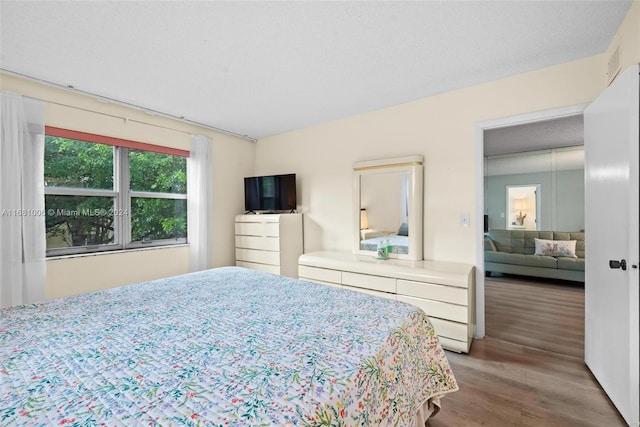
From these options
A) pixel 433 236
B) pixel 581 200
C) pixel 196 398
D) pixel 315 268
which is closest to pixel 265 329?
pixel 196 398

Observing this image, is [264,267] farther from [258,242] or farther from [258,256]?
[258,242]

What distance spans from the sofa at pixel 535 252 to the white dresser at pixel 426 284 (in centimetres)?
290

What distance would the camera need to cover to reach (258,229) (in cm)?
373

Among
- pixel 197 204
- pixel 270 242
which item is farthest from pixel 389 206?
pixel 197 204

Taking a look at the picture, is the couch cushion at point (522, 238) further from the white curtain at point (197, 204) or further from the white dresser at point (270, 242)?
the white curtain at point (197, 204)

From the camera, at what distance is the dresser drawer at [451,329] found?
2.26 m

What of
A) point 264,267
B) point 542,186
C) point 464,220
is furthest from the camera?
point 542,186

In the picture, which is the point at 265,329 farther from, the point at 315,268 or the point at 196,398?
the point at 315,268

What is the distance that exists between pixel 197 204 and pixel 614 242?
374 cm

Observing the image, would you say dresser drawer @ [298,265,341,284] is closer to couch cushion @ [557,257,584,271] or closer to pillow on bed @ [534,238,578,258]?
couch cushion @ [557,257,584,271]

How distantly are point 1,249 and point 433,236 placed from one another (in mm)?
3708

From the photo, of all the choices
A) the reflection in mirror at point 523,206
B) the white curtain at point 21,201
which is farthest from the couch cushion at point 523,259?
the white curtain at point 21,201

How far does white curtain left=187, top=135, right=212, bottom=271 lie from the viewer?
11.6ft

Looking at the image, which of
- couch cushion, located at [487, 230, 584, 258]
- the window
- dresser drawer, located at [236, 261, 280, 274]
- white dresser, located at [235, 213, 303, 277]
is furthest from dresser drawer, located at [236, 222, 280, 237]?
couch cushion, located at [487, 230, 584, 258]
